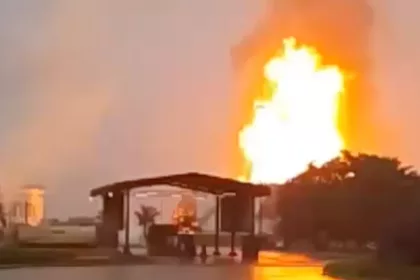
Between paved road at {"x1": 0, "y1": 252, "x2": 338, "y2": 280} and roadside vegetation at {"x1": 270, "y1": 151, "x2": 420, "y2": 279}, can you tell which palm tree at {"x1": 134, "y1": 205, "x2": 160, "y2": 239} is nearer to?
roadside vegetation at {"x1": 270, "y1": 151, "x2": 420, "y2": 279}

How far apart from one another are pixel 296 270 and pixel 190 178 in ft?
39.6

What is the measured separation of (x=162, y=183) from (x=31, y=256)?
8.65 meters

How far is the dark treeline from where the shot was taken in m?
48.7

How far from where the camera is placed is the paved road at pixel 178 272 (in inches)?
1145

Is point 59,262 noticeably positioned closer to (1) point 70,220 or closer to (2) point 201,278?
(2) point 201,278

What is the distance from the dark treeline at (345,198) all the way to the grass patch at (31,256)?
1207 centimetres

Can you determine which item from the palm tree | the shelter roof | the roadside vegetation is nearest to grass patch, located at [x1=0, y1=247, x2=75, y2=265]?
the shelter roof

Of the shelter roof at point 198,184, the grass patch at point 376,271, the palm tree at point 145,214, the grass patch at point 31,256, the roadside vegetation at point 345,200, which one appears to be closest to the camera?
the grass patch at point 376,271

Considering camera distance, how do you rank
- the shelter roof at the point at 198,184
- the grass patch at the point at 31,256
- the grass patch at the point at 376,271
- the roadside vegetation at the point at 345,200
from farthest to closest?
the roadside vegetation at the point at 345,200 → the shelter roof at the point at 198,184 → the grass patch at the point at 31,256 → the grass patch at the point at 376,271

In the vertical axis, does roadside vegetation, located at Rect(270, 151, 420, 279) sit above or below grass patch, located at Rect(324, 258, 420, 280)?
above

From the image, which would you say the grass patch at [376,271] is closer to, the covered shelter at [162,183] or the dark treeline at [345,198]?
the dark treeline at [345,198]

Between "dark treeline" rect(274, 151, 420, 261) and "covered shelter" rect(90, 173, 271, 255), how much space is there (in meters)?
5.36

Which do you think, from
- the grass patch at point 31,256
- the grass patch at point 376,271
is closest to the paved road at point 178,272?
the grass patch at point 376,271

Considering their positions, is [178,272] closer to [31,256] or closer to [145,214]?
[31,256]
